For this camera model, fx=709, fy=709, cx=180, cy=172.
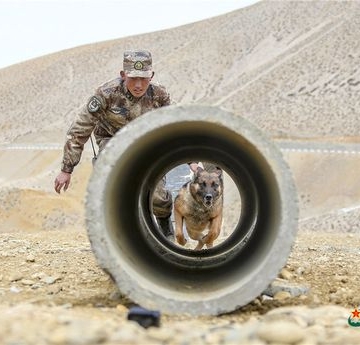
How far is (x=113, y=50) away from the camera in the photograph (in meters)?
74.9

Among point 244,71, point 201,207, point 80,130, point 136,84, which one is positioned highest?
point 244,71

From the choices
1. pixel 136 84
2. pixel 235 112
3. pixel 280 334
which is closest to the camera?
pixel 280 334

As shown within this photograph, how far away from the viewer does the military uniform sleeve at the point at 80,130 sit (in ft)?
21.4

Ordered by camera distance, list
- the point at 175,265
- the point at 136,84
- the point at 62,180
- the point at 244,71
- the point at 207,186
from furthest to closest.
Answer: the point at 244,71, the point at 207,186, the point at 136,84, the point at 62,180, the point at 175,265

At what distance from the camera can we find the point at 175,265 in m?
5.72

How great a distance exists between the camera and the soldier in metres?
6.39

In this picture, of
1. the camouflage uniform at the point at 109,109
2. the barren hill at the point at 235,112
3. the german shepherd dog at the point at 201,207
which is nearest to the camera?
the barren hill at the point at 235,112

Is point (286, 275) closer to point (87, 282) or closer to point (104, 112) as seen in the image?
point (87, 282)

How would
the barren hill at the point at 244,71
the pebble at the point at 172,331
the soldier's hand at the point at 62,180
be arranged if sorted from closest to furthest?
the pebble at the point at 172,331 < the soldier's hand at the point at 62,180 < the barren hill at the point at 244,71

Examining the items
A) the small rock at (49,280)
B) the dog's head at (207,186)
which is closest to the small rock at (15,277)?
the small rock at (49,280)

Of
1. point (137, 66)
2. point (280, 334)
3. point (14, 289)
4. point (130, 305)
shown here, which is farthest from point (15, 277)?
point (280, 334)

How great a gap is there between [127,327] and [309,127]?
33604mm

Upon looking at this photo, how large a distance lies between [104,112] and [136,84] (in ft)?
1.42

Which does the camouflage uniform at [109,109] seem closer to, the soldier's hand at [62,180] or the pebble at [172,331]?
the soldier's hand at [62,180]
